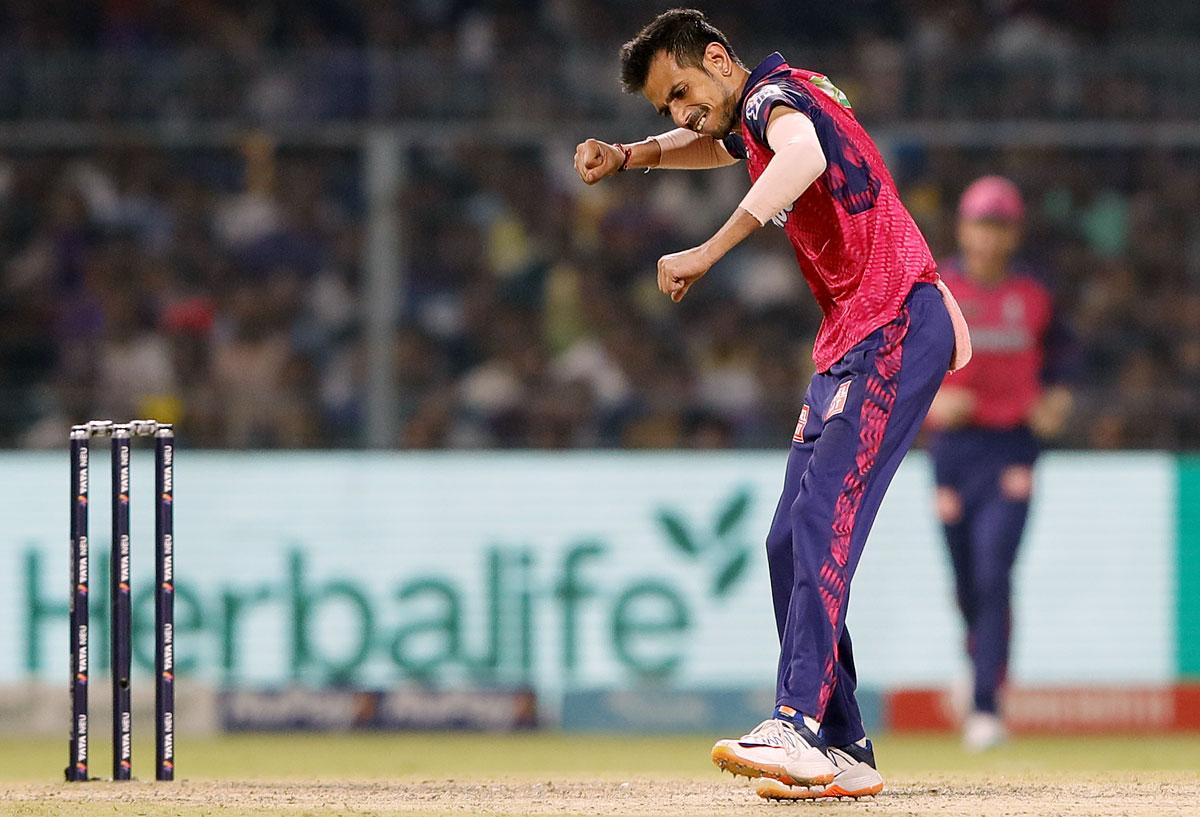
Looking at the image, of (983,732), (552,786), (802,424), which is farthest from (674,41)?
(983,732)

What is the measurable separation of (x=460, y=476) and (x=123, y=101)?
10.3 ft

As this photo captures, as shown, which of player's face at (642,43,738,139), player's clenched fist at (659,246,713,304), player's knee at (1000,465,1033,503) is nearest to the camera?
player's clenched fist at (659,246,713,304)

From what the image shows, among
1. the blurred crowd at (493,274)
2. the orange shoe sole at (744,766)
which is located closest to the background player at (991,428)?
the blurred crowd at (493,274)

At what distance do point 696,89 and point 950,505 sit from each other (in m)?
4.57

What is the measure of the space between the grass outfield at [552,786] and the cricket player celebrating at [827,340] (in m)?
0.25

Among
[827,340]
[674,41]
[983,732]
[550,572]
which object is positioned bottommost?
[983,732]

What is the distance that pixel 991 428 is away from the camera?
9742 millimetres

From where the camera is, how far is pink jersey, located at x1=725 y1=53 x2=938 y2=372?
Answer: 5469mm

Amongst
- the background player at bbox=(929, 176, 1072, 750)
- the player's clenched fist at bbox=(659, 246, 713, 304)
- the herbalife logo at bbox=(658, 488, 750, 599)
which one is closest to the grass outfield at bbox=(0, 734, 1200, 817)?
the background player at bbox=(929, 176, 1072, 750)

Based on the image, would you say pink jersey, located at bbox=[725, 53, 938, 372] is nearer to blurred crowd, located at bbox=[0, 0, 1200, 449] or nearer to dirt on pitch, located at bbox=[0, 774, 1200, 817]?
dirt on pitch, located at bbox=[0, 774, 1200, 817]

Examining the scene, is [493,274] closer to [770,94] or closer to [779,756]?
[770,94]

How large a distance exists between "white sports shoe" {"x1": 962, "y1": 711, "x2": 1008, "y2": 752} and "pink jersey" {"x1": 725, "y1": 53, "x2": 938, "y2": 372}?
436 centimetres

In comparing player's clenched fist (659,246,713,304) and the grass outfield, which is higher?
player's clenched fist (659,246,713,304)

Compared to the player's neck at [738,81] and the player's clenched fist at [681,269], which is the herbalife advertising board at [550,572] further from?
the player's clenched fist at [681,269]
